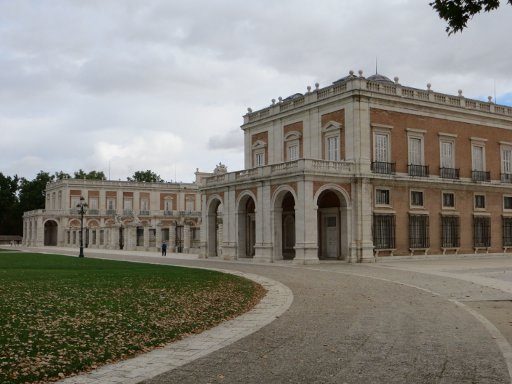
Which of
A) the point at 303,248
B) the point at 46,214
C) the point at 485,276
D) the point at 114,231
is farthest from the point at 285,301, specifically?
the point at 46,214

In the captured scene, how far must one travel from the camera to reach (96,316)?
11.8 metres

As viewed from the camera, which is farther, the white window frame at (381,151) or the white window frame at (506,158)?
the white window frame at (506,158)

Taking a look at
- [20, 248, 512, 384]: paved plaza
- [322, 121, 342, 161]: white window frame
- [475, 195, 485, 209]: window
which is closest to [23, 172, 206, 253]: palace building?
[322, 121, 342, 161]: white window frame

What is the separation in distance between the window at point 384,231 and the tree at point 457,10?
27023 millimetres

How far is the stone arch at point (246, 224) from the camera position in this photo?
126 feet

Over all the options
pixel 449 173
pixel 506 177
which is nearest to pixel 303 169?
pixel 449 173

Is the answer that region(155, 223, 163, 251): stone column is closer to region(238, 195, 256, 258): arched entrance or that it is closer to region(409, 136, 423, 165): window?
region(238, 195, 256, 258): arched entrance

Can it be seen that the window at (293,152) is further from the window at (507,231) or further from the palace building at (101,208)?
the palace building at (101,208)

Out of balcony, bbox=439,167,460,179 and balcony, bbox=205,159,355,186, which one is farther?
balcony, bbox=439,167,460,179

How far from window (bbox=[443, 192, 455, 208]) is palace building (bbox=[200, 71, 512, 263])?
74 mm

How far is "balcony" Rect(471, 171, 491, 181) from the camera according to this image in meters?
40.9

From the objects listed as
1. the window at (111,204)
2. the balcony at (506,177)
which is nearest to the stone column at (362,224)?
the balcony at (506,177)

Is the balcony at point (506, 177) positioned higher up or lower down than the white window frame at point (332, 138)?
lower down

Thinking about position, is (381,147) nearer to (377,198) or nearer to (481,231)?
(377,198)
